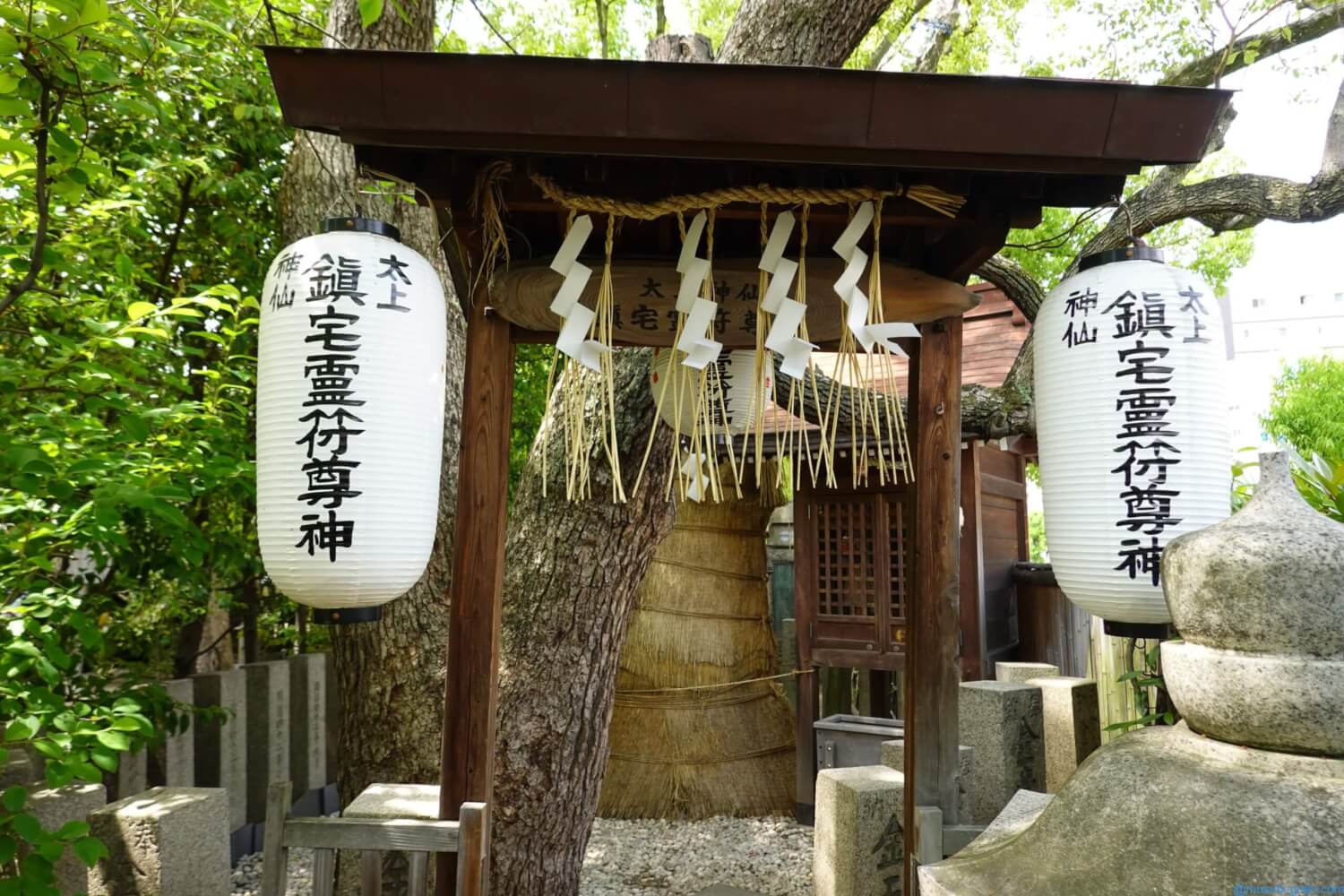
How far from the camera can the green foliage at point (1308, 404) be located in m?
15.8

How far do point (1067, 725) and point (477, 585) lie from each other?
9.79 feet

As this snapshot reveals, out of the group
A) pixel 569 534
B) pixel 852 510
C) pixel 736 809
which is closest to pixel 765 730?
pixel 736 809

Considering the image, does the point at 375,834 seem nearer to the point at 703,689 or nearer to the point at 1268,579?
the point at 1268,579

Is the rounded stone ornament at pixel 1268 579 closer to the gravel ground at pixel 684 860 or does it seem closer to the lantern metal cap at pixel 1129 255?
the lantern metal cap at pixel 1129 255

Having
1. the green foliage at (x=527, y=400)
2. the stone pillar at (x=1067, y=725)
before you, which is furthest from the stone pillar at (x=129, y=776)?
the stone pillar at (x=1067, y=725)

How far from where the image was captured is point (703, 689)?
750 centimetres

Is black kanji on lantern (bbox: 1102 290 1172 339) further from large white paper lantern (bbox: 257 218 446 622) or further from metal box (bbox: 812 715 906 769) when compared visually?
metal box (bbox: 812 715 906 769)

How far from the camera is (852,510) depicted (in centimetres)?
711

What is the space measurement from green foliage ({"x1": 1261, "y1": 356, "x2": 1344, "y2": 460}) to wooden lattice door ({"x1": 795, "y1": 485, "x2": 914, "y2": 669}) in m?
12.0

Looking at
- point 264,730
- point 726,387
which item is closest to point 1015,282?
point 726,387

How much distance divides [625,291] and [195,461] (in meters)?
2.14

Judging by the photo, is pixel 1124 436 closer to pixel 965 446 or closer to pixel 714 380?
pixel 714 380

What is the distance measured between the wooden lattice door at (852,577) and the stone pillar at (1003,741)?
8.95ft

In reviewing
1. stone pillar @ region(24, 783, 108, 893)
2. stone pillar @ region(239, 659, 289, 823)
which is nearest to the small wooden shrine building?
stone pillar @ region(24, 783, 108, 893)
